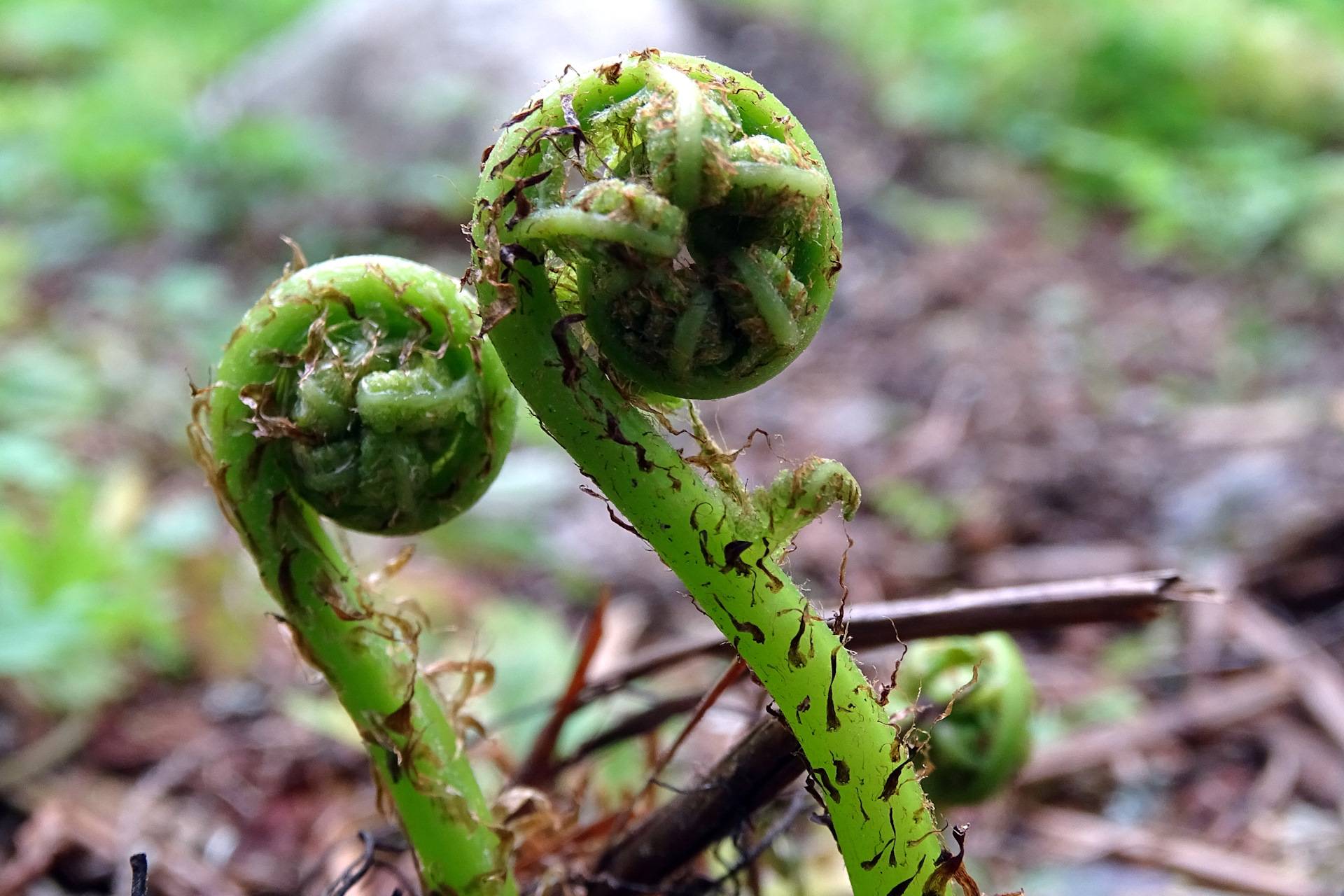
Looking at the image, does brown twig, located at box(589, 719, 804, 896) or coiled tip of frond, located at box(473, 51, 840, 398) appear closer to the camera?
coiled tip of frond, located at box(473, 51, 840, 398)

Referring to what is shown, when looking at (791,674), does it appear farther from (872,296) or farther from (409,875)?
(872,296)

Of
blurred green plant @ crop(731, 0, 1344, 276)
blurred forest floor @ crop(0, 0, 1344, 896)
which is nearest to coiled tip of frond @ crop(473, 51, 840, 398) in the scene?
blurred forest floor @ crop(0, 0, 1344, 896)

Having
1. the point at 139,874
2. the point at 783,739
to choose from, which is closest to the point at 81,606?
the point at 139,874

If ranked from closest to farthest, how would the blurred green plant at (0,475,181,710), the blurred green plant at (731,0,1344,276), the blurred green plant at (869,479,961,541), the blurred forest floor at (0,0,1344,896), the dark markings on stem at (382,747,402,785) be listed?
the dark markings on stem at (382,747,402,785), the blurred green plant at (0,475,181,710), the blurred forest floor at (0,0,1344,896), the blurred green plant at (869,479,961,541), the blurred green plant at (731,0,1344,276)

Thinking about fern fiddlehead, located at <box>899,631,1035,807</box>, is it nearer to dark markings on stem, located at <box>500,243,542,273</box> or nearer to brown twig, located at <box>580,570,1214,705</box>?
brown twig, located at <box>580,570,1214,705</box>

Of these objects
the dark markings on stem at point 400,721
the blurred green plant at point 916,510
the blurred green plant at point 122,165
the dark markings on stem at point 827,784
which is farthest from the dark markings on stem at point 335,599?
the blurred green plant at point 122,165

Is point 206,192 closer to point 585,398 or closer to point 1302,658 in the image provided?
point 1302,658
